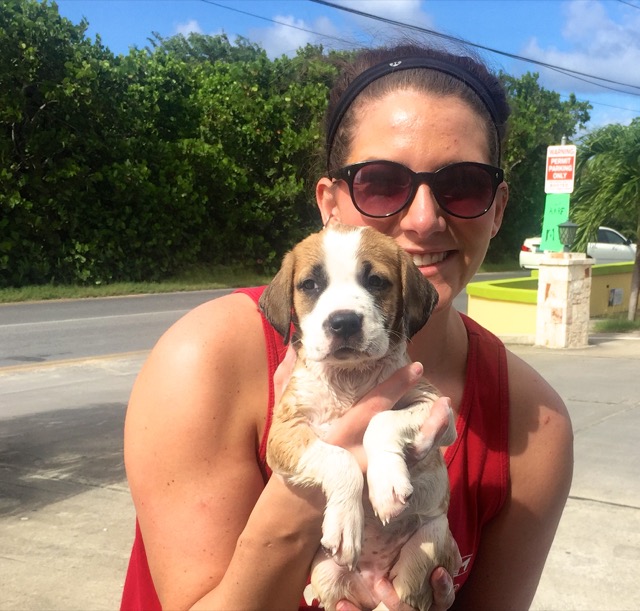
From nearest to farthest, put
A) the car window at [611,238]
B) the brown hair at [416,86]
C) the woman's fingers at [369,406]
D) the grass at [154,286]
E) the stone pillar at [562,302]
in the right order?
the woman's fingers at [369,406] < the brown hair at [416,86] < the stone pillar at [562,302] < the grass at [154,286] < the car window at [611,238]

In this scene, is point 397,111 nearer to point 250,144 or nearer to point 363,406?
point 363,406

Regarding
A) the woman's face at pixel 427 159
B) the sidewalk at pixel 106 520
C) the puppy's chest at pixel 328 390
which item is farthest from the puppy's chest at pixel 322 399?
the sidewalk at pixel 106 520

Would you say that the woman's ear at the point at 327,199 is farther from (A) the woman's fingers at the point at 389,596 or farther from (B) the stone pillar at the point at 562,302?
(B) the stone pillar at the point at 562,302

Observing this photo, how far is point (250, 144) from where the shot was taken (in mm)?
26703

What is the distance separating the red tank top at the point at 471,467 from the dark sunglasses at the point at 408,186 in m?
0.46

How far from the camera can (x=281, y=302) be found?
2.36 meters

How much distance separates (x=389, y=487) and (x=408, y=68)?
1.36 meters

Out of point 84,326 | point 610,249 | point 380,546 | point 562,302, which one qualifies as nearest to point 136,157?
point 84,326

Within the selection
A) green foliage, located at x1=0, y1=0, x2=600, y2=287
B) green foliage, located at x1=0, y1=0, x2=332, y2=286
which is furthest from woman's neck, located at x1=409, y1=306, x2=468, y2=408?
green foliage, located at x1=0, y1=0, x2=600, y2=287

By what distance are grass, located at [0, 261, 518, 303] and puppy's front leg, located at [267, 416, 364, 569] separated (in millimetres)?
18955

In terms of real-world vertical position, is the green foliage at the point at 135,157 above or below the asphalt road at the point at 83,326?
above

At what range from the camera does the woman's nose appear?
2367mm

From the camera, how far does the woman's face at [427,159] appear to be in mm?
2383

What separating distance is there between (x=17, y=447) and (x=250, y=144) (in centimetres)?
2079
